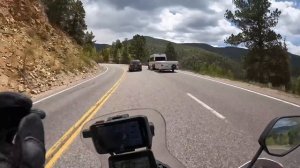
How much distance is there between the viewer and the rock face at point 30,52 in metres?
24.9

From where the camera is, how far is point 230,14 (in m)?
52.2

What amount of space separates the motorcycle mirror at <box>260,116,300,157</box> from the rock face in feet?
65.7

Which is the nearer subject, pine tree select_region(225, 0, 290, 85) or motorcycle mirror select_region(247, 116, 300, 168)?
motorcycle mirror select_region(247, 116, 300, 168)

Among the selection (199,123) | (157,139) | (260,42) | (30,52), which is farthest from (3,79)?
(260,42)

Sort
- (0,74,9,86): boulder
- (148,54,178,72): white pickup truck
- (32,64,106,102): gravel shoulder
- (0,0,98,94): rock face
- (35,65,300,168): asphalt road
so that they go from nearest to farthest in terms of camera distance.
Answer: (35,65,300,168): asphalt road
(32,64,106,102): gravel shoulder
(0,74,9,86): boulder
(0,0,98,94): rock face
(148,54,178,72): white pickup truck

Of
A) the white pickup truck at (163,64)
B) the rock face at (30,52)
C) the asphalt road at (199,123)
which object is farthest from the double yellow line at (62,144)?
the white pickup truck at (163,64)

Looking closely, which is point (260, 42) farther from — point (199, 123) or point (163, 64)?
point (199, 123)

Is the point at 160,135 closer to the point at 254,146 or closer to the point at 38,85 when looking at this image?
the point at 254,146

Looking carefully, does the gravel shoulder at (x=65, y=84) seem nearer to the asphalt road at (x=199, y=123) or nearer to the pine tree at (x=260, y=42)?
the asphalt road at (x=199, y=123)

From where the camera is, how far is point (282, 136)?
9.62ft

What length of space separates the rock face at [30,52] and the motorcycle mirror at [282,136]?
2003 centimetres

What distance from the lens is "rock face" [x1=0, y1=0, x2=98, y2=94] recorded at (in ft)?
81.6

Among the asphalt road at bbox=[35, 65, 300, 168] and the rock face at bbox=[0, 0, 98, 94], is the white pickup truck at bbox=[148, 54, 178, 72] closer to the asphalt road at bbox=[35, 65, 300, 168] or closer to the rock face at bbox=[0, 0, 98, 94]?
→ the rock face at bbox=[0, 0, 98, 94]

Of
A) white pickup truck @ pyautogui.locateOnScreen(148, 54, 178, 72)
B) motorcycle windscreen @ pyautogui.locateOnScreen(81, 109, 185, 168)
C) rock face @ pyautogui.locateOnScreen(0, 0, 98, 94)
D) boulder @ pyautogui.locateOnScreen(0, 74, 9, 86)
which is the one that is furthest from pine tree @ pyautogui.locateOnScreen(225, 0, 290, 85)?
motorcycle windscreen @ pyautogui.locateOnScreen(81, 109, 185, 168)
